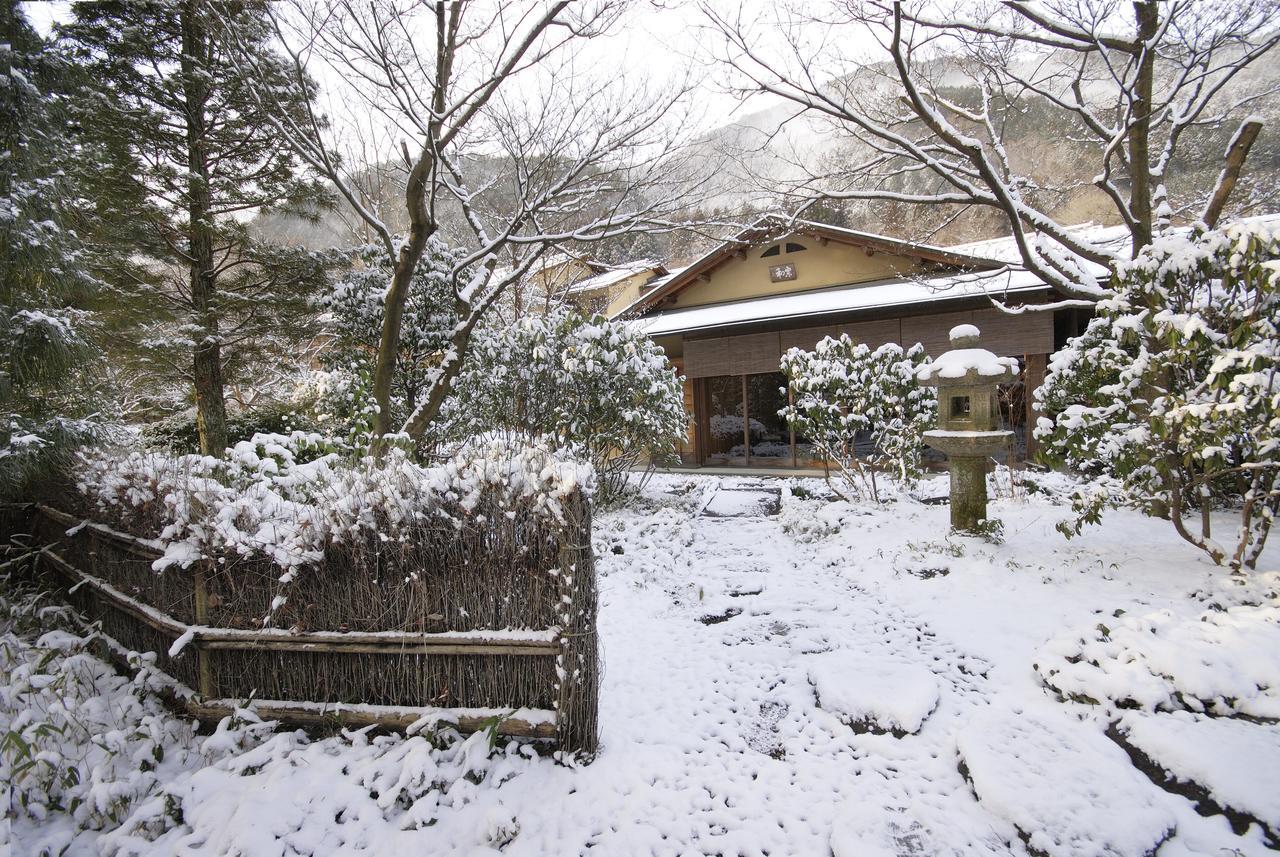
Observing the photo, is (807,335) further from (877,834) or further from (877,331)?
(877,834)

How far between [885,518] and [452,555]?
542 centimetres

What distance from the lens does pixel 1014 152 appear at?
17938mm

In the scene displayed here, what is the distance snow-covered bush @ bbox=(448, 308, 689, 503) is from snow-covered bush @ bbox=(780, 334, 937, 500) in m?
1.80

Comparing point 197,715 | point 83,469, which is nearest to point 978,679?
point 197,715

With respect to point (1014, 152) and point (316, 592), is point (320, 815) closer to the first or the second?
point (316, 592)

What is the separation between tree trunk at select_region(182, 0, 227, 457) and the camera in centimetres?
833

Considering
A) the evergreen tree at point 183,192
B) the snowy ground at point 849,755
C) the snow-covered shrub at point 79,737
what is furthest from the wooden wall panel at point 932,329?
the snow-covered shrub at point 79,737

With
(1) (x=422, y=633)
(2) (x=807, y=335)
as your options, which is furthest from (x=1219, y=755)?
(2) (x=807, y=335)

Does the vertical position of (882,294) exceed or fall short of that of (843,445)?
it exceeds it

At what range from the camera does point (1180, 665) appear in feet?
8.95

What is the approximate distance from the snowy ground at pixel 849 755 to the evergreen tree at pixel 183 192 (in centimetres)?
722

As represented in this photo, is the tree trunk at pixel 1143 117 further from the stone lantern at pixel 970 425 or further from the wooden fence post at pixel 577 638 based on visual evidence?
the wooden fence post at pixel 577 638

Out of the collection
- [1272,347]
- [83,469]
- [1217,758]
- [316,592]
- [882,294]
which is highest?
[882,294]

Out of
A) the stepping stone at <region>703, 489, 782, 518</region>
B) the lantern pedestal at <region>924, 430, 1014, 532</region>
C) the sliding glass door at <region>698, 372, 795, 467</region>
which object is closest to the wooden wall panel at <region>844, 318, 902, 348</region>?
the sliding glass door at <region>698, 372, 795, 467</region>
